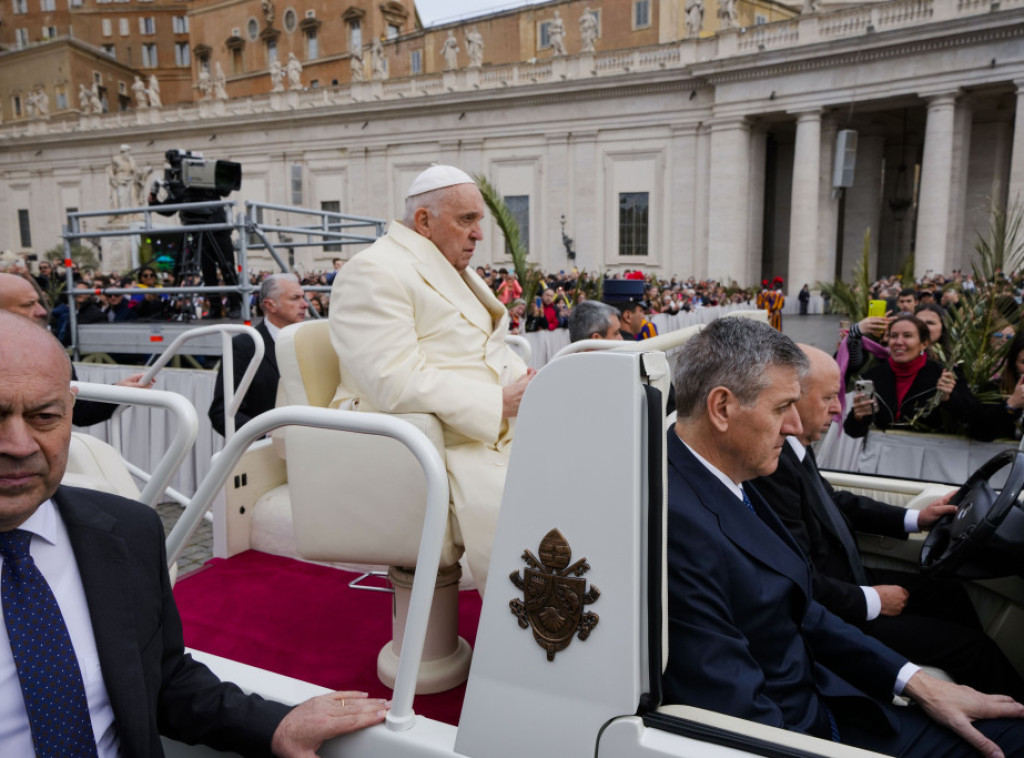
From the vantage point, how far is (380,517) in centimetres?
246

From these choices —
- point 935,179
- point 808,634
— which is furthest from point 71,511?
point 935,179

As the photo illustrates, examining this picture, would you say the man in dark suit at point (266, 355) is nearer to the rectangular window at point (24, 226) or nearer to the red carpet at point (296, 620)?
the red carpet at point (296, 620)

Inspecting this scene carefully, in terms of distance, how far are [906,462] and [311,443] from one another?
4.60m

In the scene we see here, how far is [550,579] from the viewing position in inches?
62.6

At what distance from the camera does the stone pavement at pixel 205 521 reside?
17.6ft

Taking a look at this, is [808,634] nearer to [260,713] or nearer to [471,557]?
[471,557]

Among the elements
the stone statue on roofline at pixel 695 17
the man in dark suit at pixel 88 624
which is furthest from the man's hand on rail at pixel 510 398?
the stone statue on roofline at pixel 695 17

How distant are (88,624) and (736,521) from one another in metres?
1.54

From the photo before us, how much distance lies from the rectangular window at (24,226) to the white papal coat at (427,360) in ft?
190

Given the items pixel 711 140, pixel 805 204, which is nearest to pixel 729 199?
pixel 711 140

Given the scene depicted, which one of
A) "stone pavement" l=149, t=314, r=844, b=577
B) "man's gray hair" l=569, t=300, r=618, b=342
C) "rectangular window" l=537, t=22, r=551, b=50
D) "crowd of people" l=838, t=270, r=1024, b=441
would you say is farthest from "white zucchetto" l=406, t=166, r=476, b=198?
"rectangular window" l=537, t=22, r=551, b=50

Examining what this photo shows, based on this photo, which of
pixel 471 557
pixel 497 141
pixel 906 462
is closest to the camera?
pixel 471 557

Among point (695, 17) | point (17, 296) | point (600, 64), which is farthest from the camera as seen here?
point (600, 64)

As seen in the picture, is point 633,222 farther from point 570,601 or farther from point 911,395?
point 570,601
